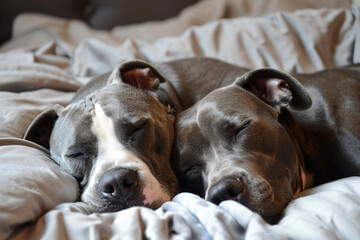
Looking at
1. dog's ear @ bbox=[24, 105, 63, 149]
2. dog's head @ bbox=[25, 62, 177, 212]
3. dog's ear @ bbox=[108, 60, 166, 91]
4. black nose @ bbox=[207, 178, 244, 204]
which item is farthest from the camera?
dog's ear @ bbox=[108, 60, 166, 91]

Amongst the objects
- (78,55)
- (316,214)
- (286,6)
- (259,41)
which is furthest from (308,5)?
(316,214)

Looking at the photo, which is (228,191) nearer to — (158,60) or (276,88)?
(276,88)

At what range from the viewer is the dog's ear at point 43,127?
199cm

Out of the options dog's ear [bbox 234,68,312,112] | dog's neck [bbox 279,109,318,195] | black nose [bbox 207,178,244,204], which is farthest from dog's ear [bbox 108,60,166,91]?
black nose [bbox 207,178,244,204]

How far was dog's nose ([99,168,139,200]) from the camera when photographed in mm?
1481

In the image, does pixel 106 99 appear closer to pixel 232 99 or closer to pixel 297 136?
pixel 232 99

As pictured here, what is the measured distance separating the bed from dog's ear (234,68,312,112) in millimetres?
403

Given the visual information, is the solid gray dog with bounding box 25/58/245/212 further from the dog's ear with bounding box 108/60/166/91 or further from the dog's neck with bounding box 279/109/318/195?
the dog's neck with bounding box 279/109/318/195

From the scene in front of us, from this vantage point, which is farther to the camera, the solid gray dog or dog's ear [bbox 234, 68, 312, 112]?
dog's ear [bbox 234, 68, 312, 112]

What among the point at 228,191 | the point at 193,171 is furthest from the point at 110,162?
the point at 228,191

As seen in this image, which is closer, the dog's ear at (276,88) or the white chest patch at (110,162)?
the white chest patch at (110,162)

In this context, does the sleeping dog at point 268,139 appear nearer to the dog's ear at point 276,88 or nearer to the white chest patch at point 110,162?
the dog's ear at point 276,88

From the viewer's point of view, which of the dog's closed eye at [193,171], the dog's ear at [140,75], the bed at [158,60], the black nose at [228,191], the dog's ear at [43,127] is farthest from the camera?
the dog's ear at [140,75]

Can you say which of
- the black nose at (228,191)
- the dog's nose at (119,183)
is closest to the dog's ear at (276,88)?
the black nose at (228,191)
